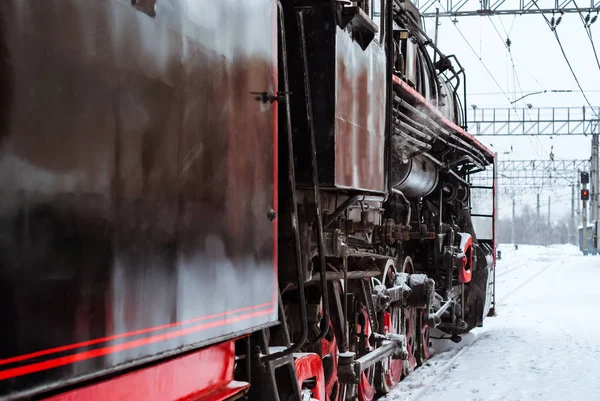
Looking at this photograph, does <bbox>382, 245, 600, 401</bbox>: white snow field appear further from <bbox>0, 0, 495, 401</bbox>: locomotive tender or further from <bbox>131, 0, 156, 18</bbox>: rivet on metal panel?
<bbox>131, 0, 156, 18</bbox>: rivet on metal panel

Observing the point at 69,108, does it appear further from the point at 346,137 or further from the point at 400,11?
the point at 400,11

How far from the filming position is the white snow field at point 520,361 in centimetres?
740

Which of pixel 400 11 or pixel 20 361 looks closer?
pixel 20 361

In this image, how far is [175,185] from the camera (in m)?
2.49

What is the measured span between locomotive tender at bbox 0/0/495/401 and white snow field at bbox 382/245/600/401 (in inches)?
109

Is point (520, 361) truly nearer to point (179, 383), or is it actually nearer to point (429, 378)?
point (429, 378)

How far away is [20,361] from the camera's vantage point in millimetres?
1737

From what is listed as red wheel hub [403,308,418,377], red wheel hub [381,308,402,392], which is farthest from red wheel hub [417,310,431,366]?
red wheel hub [381,308,402,392]

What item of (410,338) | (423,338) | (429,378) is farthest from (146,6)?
(423,338)

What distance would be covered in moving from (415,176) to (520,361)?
8.99 ft

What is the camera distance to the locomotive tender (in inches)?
71.2

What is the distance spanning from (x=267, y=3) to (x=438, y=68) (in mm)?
7837

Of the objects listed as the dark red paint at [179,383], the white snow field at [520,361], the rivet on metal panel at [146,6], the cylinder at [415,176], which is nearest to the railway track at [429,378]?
the white snow field at [520,361]

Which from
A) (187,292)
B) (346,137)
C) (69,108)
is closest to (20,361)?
(69,108)
